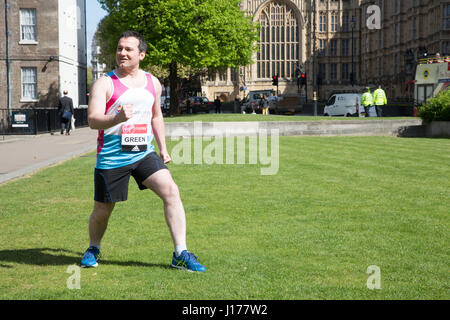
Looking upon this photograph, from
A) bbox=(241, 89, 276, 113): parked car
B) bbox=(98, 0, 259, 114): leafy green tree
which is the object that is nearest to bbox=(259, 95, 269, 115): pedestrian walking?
bbox=(241, 89, 276, 113): parked car

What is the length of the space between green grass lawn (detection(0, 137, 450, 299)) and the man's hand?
1.27m

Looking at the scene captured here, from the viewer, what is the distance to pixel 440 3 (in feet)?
182

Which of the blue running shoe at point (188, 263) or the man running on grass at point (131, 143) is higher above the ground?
the man running on grass at point (131, 143)

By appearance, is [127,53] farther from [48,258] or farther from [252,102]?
[252,102]

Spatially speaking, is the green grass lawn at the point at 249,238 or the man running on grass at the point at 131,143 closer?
the green grass lawn at the point at 249,238

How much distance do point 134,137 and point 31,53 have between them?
104 ft

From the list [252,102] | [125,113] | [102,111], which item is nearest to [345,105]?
[252,102]

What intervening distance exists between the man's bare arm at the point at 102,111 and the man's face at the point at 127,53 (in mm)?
197

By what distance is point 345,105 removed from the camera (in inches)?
1467

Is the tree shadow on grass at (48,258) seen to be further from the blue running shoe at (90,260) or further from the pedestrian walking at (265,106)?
the pedestrian walking at (265,106)

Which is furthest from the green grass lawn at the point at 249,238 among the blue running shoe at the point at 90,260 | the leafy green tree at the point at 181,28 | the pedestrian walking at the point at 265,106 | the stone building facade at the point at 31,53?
the pedestrian walking at the point at 265,106

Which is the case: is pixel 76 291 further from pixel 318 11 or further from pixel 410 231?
pixel 318 11

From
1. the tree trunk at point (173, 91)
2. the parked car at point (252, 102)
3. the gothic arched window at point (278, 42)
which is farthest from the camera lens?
the gothic arched window at point (278, 42)

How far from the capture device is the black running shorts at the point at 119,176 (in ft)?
16.1
